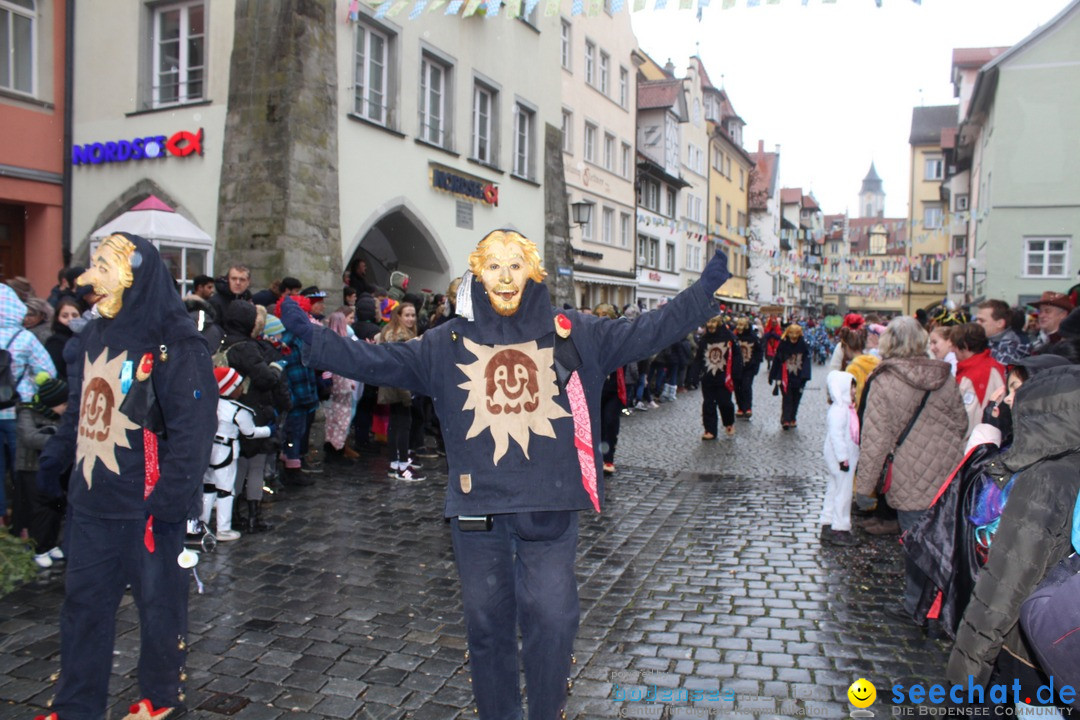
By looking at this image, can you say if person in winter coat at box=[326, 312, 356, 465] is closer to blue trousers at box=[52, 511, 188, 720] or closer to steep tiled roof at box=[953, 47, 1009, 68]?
blue trousers at box=[52, 511, 188, 720]

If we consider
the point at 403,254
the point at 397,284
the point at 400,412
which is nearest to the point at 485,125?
the point at 403,254

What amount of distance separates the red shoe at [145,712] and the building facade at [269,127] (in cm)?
927

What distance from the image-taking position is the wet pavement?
3.79 meters

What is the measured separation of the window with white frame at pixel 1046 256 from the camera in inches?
1104

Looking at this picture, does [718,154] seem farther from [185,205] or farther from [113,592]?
[113,592]

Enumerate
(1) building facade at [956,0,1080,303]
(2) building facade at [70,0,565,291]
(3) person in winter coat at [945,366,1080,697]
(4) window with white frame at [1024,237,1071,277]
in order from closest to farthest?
(3) person in winter coat at [945,366,1080,697], (2) building facade at [70,0,565,291], (1) building facade at [956,0,1080,303], (4) window with white frame at [1024,237,1071,277]

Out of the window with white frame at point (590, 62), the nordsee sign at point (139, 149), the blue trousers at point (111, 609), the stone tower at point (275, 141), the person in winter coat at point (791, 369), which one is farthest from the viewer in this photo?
the window with white frame at point (590, 62)

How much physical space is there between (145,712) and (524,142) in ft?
59.8

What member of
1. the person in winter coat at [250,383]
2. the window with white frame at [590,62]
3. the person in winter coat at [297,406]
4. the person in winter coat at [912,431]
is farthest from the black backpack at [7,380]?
the window with white frame at [590,62]

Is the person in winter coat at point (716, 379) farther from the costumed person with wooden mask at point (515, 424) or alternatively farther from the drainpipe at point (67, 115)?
the drainpipe at point (67, 115)

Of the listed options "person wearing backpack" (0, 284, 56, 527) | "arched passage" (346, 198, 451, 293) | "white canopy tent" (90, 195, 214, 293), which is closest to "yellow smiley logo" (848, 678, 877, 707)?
"person wearing backpack" (0, 284, 56, 527)

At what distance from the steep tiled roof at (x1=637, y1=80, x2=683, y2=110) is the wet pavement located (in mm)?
30156

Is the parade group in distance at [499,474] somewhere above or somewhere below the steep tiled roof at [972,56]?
below

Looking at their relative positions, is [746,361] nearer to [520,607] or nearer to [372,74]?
[372,74]
